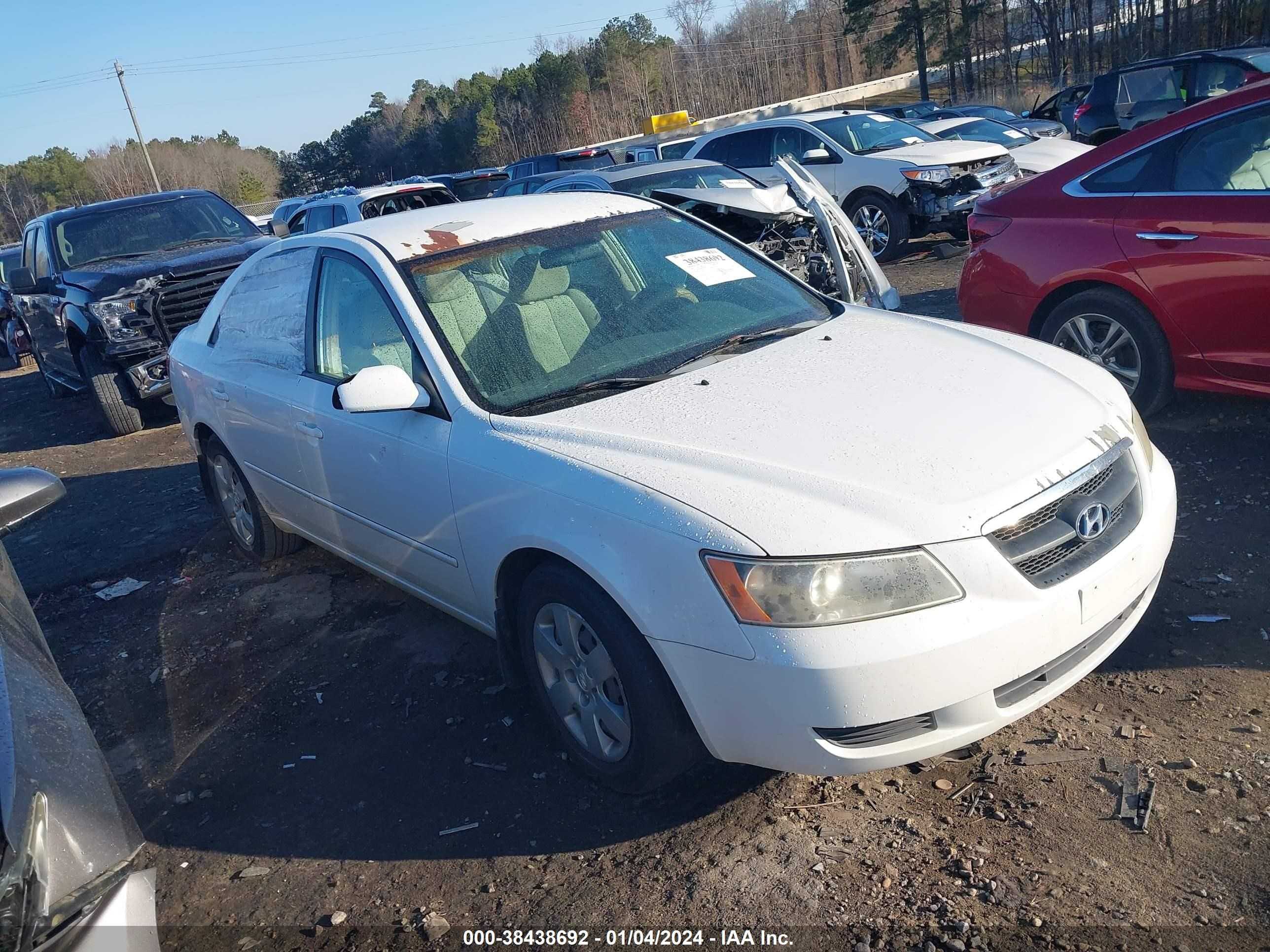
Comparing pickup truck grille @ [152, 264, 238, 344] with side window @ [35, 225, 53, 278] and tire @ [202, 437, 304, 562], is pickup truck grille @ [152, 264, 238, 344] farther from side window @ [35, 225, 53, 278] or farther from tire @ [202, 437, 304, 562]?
tire @ [202, 437, 304, 562]

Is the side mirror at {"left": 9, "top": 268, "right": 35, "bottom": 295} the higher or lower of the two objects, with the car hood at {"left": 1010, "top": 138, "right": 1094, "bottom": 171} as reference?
higher

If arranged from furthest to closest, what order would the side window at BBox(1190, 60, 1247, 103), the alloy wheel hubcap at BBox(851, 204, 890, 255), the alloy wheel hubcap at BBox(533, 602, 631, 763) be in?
1. the side window at BBox(1190, 60, 1247, 103)
2. the alloy wheel hubcap at BBox(851, 204, 890, 255)
3. the alloy wheel hubcap at BBox(533, 602, 631, 763)

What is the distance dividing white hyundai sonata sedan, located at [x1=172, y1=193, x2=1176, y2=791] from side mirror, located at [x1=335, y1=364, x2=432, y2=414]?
10mm

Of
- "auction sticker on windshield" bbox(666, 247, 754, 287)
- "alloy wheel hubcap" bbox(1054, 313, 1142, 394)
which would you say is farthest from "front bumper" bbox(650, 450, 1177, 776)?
"alloy wheel hubcap" bbox(1054, 313, 1142, 394)

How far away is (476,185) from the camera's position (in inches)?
782

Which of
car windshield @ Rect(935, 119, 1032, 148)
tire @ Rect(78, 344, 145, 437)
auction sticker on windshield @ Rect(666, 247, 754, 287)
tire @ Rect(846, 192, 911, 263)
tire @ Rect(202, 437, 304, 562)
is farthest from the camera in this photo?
car windshield @ Rect(935, 119, 1032, 148)

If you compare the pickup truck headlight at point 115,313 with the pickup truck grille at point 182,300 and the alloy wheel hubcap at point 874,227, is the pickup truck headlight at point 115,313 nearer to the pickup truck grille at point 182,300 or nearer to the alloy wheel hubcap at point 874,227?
the pickup truck grille at point 182,300

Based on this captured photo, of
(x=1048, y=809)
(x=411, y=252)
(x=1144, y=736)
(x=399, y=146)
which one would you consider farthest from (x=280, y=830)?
(x=399, y=146)

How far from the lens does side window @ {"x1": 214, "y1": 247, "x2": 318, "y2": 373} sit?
4.39 meters

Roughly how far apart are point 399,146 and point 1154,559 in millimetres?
77365

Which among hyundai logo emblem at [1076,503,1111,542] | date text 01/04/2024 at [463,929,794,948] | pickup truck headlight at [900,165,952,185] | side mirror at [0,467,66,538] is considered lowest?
date text 01/04/2024 at [463,929,794,948]

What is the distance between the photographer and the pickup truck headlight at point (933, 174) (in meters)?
11.3

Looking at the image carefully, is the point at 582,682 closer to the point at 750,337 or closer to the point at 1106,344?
the point at 750,337

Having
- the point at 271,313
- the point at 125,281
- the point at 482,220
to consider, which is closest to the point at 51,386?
the point at 125,281
